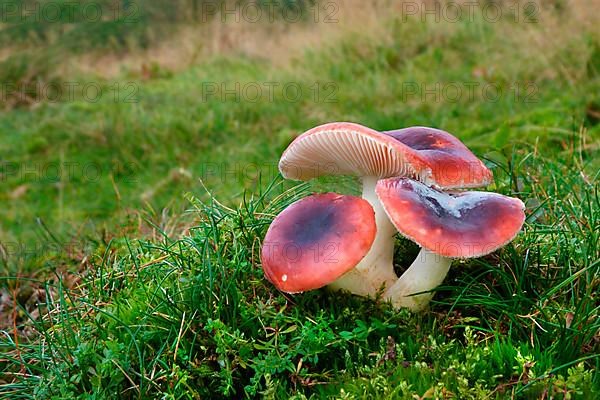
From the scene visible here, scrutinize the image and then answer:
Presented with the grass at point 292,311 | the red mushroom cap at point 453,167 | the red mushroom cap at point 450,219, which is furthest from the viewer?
the red mushroom cap at point 453,167

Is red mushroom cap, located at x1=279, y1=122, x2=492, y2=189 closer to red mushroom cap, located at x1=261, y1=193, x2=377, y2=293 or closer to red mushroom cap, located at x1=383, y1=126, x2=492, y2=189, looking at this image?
red mushroom cap, located at x1=383, y1=126, x2=492, y2=189

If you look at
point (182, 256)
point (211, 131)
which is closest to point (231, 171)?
point (211, 131)

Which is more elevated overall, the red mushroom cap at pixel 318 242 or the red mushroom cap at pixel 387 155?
the red mushroom cap at pixel 387 155

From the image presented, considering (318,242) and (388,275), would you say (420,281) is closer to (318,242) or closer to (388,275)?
(388,275)

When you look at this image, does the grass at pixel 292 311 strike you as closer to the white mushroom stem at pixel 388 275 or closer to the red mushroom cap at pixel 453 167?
the white mushroom stem at pixel 388 275

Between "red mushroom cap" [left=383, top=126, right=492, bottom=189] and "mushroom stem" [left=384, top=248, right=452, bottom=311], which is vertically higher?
"red mushroom cap" [left=383, top=126, right=492, bottom=189]

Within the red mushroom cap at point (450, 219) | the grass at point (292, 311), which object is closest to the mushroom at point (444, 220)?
the red mushroom cap at point (450, 219)

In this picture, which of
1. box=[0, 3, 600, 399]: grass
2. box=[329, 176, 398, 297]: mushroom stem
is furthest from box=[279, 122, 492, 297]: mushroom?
box=[0, 3, 600, 399]: grass
